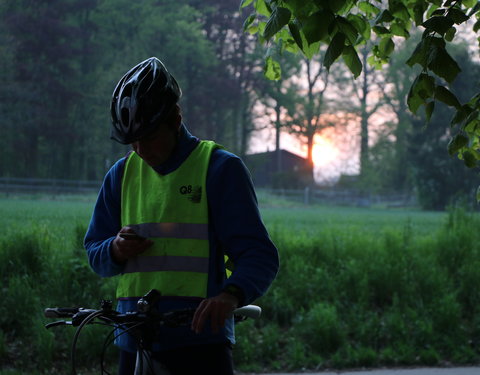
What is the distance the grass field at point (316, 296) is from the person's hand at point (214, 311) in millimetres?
5256

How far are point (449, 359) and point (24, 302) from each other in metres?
5.00

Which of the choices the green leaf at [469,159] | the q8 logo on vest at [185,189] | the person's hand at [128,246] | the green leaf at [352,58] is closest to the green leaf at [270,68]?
the green leaf at [469,159]

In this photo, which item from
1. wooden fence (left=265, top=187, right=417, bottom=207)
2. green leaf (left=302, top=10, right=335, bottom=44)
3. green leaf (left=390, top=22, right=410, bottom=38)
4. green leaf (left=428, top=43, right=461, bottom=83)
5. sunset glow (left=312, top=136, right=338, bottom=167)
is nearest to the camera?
green leaf (left=302, top=10, right=335, bottom=44)

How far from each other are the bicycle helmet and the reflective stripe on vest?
10.8 inches

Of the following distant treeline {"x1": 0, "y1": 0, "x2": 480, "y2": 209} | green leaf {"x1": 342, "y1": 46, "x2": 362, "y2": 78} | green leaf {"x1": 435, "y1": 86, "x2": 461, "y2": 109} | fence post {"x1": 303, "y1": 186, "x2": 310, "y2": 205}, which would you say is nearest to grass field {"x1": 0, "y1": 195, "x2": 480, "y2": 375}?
distant treeline {"x1": 0, "y1": 0, "x2": 480, "y2": 209}

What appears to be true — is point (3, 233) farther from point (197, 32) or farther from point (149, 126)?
point (149, 126)

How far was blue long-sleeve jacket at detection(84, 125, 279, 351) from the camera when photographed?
235cm

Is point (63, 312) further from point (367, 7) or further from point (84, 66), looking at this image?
point (84, 66)

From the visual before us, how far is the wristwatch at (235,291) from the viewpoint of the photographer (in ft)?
7.31

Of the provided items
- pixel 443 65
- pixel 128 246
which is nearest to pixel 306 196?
pixel 443 65

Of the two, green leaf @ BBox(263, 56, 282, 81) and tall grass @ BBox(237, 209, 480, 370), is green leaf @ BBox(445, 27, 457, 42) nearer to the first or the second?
green leaf @ BBox(263, 56, 282, 81)

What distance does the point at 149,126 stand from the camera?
2332 mm

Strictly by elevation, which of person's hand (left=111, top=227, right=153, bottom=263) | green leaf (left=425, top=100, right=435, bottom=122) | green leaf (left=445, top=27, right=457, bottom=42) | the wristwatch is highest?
green leaf (left=445, top=27, right=457, bottom=42)

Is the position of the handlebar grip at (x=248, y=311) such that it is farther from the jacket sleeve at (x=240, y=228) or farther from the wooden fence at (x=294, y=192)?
the wooden fence at (x=294, y=192)
